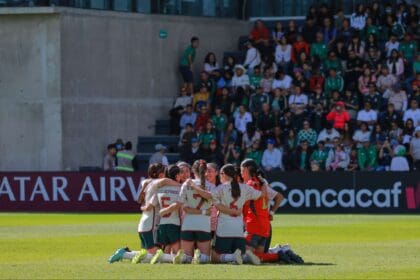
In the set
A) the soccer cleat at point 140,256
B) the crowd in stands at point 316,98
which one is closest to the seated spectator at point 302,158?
the crowd in stands at point 316,98

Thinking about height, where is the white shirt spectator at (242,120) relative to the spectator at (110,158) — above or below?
above

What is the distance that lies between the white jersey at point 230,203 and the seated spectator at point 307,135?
→ 20.4m

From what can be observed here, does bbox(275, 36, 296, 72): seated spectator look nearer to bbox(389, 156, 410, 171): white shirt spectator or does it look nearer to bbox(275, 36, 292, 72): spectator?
bbox(275, 36, 292, 72): spectator

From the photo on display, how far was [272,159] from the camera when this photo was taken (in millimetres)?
40281

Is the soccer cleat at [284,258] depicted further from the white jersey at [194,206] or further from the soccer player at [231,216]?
the white jersey at [194,206]

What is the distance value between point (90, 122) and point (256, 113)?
17.6 feet

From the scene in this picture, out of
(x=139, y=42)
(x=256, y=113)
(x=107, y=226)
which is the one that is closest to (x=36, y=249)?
(x=107, y=226)

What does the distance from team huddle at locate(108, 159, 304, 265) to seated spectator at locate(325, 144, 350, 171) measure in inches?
733

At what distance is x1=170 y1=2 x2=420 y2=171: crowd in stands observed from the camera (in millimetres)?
39781

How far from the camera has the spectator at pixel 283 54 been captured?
145 ft

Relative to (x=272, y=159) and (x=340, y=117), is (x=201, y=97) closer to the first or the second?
(x=272, y=159)

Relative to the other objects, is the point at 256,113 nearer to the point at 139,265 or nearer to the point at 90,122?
the point at 90,122

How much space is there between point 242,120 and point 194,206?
22.2 metres

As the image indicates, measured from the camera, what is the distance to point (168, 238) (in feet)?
67.6
